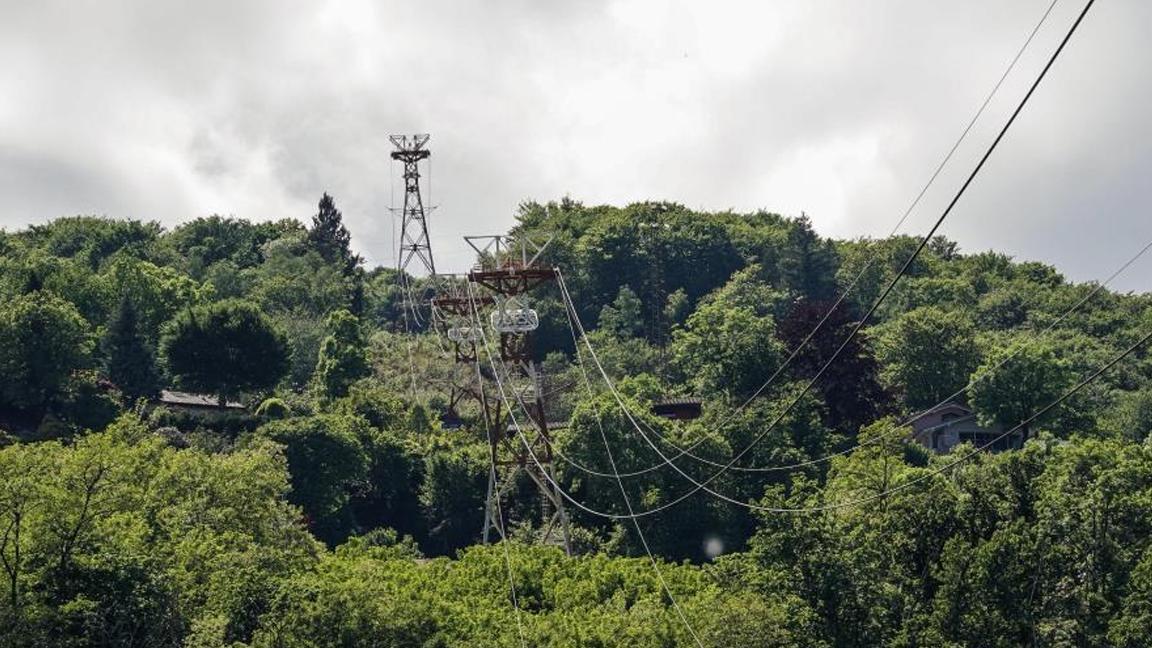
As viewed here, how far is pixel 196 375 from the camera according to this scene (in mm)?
79375

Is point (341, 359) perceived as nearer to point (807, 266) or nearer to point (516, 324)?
point (516, 324)

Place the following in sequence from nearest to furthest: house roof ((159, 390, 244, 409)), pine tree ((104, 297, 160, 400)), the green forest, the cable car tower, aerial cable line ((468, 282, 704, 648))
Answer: the green forest
aerial cable line ((468, 282, 704, 648))
the cable car tower
pine tree ((104, 297, 160, 400))
house roof ((159, 390, 244, 409))

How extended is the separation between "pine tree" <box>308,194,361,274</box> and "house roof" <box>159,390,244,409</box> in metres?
42.3

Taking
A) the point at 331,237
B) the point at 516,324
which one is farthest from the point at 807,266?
the point at 516,324

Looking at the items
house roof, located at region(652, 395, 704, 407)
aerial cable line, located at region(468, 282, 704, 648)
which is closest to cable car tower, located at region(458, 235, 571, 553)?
aerial cable line, located at region(468, 282, 704, 648)

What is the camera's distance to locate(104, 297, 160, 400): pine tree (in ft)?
261

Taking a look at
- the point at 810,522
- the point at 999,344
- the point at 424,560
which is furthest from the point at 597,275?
the point at 810,522

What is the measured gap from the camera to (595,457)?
68562 mm

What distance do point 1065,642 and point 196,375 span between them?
4577 cm

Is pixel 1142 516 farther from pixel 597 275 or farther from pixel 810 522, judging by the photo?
pixel 597 275

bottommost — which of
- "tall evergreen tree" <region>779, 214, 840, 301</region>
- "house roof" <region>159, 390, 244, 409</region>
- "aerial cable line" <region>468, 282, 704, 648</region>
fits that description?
"aerial cable line" <region>468, 282, 704, 648</region>

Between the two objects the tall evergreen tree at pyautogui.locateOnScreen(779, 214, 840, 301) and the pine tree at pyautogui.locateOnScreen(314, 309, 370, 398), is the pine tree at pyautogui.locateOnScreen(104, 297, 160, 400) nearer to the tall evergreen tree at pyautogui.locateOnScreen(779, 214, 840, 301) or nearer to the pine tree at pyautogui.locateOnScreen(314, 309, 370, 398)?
the pine tree at pyautogui.locateOnScreen(314, 309, 370, 398)

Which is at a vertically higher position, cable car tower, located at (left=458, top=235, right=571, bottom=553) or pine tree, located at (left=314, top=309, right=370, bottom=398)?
pine tree, located at (left=314, top=309, right=370, bottom=398)

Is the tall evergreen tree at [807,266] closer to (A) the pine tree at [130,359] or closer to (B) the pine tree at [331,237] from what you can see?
(B) the pine tree at [331,237]
